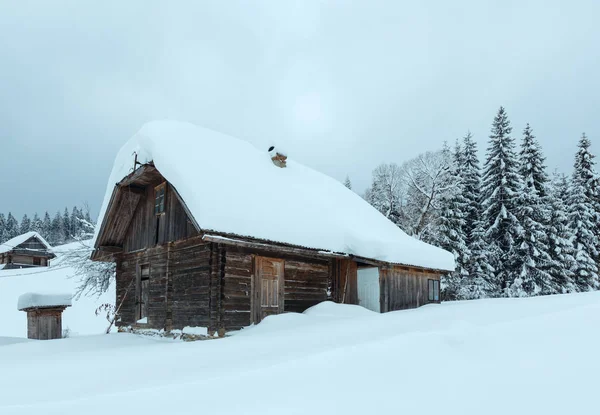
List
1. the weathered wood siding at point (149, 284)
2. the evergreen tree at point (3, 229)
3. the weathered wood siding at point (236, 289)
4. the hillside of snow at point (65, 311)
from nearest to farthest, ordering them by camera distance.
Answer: the weathered wood siding at point (236, 289) → the weathered wood siding at point (149, 284) → the hillside of snow at point (65, 311) → the evergreen tree at point (3, 229)

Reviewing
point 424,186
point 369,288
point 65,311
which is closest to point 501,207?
point 424,186

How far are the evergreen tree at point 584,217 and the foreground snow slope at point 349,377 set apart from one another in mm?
24342

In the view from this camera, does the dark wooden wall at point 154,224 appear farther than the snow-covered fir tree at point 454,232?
No

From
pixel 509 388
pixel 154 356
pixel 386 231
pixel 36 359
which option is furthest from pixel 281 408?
pixel 386 231

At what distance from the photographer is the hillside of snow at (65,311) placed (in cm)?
2578

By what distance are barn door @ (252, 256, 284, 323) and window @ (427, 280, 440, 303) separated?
7900 millimetres

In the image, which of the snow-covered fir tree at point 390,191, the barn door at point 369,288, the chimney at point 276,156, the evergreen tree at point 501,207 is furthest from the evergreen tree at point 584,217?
the chimney at point 276,156

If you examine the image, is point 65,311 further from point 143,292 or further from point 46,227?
point 46,227

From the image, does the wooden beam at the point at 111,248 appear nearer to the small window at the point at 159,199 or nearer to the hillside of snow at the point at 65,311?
the hillside of snow at the point at 65,311

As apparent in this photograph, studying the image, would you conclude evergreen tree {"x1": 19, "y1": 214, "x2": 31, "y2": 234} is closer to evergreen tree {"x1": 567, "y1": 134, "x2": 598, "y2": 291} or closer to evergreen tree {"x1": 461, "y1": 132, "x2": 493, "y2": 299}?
evergreen tree {"x1": 461, "y1": 132, "x2": 493, "y2": 299}

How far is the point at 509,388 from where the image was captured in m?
4.87

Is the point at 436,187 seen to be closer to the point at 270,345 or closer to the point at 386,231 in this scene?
the point at 386,231

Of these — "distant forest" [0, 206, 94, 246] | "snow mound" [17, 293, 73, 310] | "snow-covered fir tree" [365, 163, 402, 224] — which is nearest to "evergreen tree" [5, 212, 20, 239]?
"distant forest" [0, 206, 94, 246]

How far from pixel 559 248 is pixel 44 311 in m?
28.9
